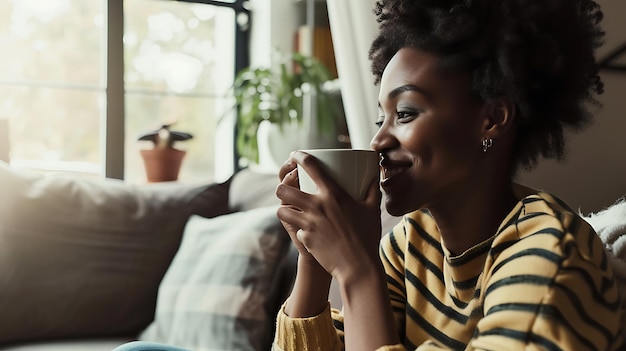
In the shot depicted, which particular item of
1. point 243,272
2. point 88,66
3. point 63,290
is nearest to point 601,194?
point 243,272

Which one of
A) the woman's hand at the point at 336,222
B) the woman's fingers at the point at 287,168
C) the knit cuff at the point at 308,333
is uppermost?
the woman's fingers at the point at 287,168

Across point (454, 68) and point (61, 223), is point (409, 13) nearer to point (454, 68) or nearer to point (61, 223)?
point (454, 68)

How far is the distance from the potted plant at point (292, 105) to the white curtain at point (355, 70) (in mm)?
782

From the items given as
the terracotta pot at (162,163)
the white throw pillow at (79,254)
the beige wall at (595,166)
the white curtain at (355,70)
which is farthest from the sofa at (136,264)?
the beige wall at (595,166)

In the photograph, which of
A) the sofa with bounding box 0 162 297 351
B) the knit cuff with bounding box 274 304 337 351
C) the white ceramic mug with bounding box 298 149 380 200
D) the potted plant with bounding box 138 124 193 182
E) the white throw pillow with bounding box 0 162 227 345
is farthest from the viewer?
the potted plant with bounding box 138 124 193 182

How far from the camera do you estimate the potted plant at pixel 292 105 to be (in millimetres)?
2725

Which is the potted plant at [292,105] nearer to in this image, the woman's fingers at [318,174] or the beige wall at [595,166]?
the beige wall at [595,166]

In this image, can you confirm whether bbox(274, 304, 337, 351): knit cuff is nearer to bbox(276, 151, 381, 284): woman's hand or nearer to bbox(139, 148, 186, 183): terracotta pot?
bbox(276, 151, 381, 284): woman's hand

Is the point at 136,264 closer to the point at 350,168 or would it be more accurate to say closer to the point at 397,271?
the point at 397,271

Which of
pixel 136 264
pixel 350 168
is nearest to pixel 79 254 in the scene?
pixel 136 264

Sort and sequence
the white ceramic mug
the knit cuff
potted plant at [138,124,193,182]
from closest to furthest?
the white ceramic mug
the knit cuff
potted plant at [138,124,193,182]

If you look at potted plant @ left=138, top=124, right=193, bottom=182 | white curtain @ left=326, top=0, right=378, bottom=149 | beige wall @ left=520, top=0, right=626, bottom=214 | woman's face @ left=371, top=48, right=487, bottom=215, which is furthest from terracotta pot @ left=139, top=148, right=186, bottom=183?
woman's face @ left=371, top=48, right=487, bottom=215

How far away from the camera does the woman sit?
28.1 inches

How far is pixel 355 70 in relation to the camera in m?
1.90
